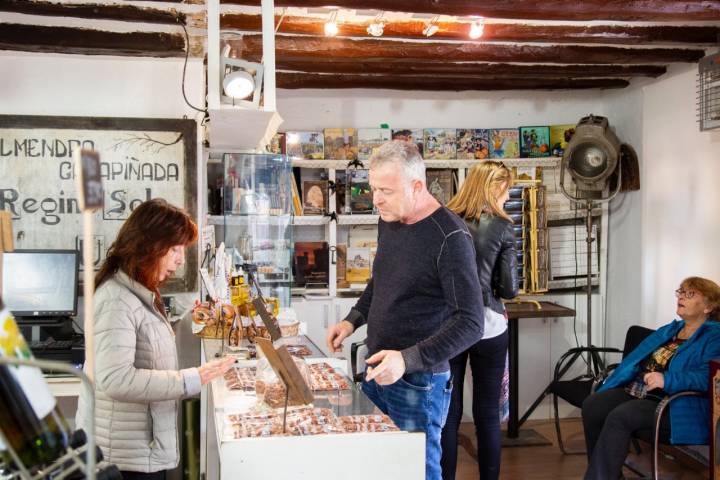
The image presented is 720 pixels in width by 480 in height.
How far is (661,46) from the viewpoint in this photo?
514 centimetres

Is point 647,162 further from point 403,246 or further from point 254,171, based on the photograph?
point 403,246

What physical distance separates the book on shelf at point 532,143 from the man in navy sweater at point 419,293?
4.03 m

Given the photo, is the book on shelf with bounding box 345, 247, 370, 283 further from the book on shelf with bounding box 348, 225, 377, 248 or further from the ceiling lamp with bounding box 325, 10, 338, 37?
the ceiling lamp with bounding box 325, 10, 338, 37

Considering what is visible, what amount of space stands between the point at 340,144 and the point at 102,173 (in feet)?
7.41

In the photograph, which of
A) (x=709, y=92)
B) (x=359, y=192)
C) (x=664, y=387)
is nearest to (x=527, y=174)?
(x=359, y=192)

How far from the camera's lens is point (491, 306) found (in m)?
3.83

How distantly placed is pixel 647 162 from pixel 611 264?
100 cm

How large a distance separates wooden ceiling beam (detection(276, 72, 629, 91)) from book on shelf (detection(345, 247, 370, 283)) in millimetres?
1335

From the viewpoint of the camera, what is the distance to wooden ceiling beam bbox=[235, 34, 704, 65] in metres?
4.94

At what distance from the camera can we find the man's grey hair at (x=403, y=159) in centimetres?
253

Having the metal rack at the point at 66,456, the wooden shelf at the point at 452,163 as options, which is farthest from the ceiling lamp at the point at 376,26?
the metal rack at the point at 66,456

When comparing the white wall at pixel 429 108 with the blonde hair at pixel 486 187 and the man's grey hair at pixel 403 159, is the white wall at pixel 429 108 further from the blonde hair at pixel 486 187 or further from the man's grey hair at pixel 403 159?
the man's grey hair at pixel 403 159

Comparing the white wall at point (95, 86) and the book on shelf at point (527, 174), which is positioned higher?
the white wall at point (95, 86)

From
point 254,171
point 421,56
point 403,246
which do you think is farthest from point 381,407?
point 421,56
